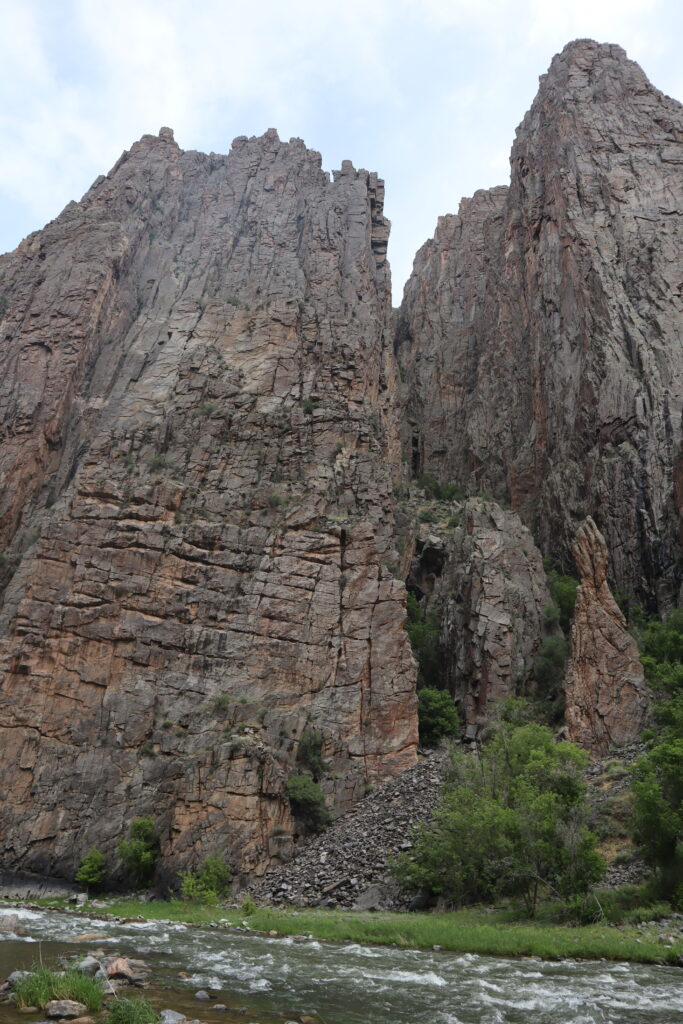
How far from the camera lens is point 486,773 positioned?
31.6 metres

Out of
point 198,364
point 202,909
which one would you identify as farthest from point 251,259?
point 202,909

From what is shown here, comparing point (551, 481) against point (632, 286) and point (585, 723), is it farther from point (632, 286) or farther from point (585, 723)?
point (585, 723)

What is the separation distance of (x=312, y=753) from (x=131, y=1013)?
33041mm

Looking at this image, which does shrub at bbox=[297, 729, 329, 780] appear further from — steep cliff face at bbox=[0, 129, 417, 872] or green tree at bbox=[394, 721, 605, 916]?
green tree at bbox=[394, 721, 605, 916]

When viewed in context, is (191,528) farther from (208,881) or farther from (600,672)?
(600,672)

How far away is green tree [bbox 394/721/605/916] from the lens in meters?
24.6

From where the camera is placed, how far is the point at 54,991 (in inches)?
492

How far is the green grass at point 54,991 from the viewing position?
486 inches

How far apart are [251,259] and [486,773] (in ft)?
232

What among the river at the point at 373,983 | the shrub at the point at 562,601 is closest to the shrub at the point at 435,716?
the shrub at the point at 562,601

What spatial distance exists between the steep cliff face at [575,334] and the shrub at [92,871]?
4227 cm

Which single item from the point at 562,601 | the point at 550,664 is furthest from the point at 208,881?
the point at 562,601

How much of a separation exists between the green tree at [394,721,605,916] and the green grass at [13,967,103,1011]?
1647 centimetres

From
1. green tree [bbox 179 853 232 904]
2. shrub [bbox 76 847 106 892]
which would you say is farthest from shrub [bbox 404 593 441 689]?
shrub [bbox 76 847 106 892]
